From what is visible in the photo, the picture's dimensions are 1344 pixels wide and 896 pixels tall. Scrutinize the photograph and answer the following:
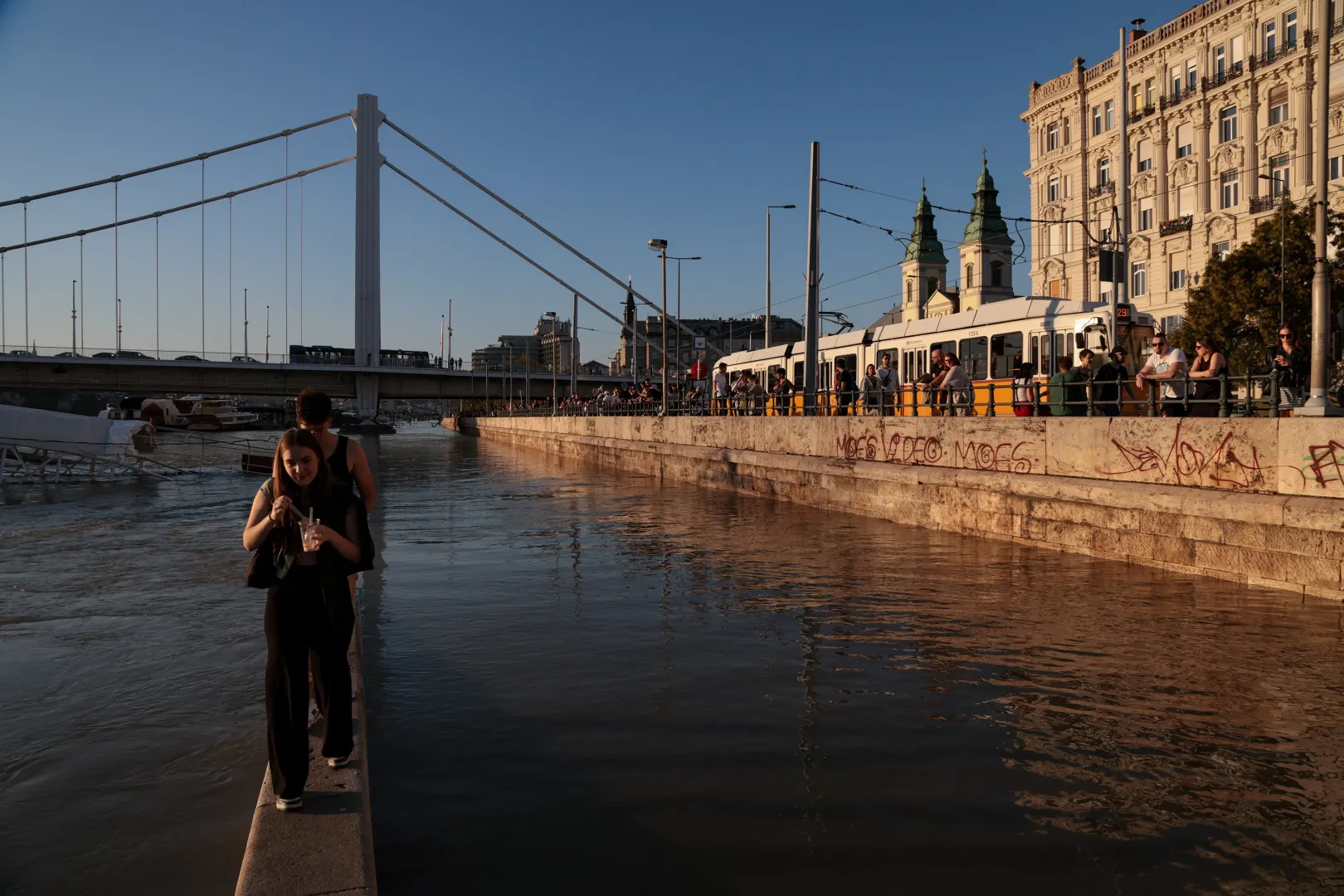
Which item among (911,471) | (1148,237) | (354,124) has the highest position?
(354,124)

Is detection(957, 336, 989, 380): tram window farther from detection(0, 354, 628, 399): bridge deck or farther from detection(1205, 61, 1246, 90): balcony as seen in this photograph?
detection(0, 354, 628, 399): bridge deck

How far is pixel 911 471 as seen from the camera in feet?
48.6

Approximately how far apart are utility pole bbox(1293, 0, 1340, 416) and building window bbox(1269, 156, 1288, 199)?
33.1 meters

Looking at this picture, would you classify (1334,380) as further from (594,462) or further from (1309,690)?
(1309,690)

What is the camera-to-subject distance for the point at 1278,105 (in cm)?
4091

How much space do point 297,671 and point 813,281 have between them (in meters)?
19.5

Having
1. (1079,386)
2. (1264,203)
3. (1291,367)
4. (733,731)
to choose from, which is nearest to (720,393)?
(1079,386)

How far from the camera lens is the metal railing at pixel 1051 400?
1046 centimetres

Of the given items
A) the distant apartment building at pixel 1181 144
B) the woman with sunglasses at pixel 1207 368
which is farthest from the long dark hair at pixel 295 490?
the distant apartment building at pixel 1181 144

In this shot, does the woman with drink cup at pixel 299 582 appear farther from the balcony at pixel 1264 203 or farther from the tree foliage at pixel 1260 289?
the balcony at pixel 1264 203

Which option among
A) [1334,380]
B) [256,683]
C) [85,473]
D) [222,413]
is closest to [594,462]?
[85,473]

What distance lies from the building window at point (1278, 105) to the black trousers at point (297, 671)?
151 feet

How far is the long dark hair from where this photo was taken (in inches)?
148

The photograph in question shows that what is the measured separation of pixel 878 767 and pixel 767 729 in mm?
729
